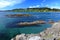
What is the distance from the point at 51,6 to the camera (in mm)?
4070

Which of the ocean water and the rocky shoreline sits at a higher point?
the ocean water

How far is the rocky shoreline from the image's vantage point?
3811mm

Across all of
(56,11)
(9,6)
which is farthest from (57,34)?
(9,6)

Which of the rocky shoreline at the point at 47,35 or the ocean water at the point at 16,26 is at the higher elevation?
the ocean water at the point at 16,26

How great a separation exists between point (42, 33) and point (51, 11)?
757 millimetres

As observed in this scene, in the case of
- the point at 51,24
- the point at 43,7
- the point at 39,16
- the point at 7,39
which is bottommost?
the point at 7,39

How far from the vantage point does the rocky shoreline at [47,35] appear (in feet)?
12.5

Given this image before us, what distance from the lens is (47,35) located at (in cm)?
387

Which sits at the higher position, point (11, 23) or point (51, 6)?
point (51, 6)

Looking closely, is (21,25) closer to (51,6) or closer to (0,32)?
(0,32)

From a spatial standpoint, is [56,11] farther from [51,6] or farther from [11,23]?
[11,23]

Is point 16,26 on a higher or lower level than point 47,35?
higher

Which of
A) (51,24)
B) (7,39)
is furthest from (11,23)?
(51,24)

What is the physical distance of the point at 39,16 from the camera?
12.9 feet
